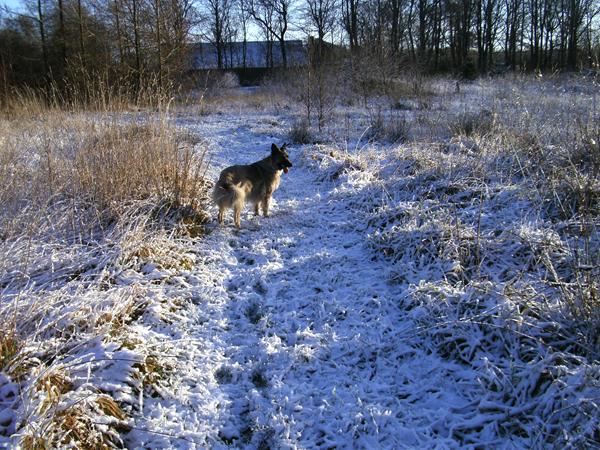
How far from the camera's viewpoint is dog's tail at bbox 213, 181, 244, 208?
4754 mm

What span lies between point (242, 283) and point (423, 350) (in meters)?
1.83

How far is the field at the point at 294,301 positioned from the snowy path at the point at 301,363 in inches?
0.6

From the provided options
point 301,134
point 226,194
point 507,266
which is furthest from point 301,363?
point 301,134

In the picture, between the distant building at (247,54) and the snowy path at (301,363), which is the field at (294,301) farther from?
the distant building at (247,54)

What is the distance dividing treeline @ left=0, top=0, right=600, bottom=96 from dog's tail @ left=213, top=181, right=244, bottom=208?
323 centimetres

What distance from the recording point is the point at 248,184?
17.0 ft

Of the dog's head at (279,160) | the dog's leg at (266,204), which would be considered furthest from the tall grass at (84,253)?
the dog's head at (279,160)

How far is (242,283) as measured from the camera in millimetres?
3766

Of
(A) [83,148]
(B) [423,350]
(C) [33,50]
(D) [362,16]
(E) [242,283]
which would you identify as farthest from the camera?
(D) [362,16]

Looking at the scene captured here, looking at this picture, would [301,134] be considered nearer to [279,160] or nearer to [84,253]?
[279,160]

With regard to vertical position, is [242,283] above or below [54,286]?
→ below

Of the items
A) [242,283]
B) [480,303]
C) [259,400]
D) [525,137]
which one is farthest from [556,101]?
[259,400]

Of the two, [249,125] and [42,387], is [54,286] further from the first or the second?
[249,125]

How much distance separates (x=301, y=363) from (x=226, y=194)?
2658 millimetres
